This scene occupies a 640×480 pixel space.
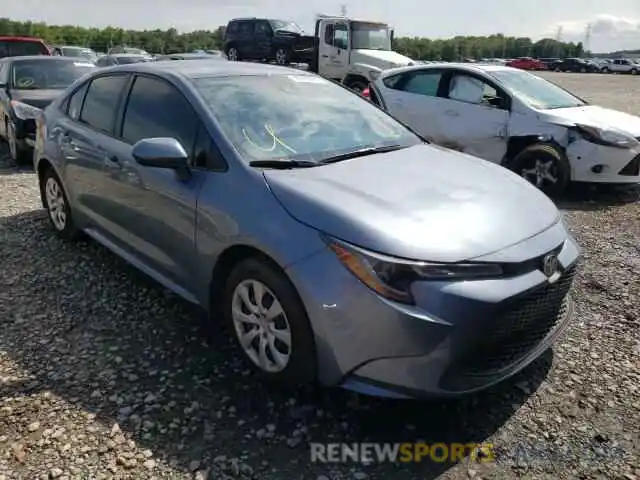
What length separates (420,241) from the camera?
2418 millimetres

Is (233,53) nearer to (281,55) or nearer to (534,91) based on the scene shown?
(281,55)

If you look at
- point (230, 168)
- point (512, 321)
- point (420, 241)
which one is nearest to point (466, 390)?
point (512, 321)

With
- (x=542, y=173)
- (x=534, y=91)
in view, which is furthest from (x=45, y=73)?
(x=542, y=173)

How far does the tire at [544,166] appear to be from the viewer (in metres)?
6.42

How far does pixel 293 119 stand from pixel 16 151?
6267 millimetres

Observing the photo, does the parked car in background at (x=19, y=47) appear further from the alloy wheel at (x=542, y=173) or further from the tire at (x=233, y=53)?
the alloy wheel at (x=542, y=173)

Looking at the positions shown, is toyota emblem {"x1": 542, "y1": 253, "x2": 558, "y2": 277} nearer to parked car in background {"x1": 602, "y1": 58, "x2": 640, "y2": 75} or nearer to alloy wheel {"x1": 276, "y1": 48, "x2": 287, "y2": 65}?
alloy wheel {"x1": 276, "y1": 48, "x2": 287, "y2": 65}

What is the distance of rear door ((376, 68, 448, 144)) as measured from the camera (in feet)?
24.9

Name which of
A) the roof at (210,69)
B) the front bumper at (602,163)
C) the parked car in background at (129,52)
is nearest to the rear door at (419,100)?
the front bumper at (602,163)

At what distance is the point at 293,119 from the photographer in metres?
3.38

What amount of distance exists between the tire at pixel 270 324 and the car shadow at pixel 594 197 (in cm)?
455

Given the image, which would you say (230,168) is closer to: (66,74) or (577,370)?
(577,370)

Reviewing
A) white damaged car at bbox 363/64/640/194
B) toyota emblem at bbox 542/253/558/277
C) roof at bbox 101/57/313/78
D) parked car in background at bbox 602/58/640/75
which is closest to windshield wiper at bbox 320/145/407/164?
roof at bbox 101/57/313/78

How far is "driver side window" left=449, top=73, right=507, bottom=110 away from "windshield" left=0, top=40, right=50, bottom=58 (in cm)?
1109
